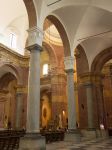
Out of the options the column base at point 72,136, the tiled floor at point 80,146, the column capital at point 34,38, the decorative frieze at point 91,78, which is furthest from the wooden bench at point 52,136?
the column capital at point 34,38

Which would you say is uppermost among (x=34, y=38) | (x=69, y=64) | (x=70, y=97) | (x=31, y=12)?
(x=31, y=12)

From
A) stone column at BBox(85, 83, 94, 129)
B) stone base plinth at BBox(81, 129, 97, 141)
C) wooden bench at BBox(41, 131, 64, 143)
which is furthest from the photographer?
stone column at BBox(85, 83, 94, 129)

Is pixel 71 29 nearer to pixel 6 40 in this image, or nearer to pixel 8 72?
pixel 6 40

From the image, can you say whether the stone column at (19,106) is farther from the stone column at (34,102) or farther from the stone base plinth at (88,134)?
the stone column at (34,102)

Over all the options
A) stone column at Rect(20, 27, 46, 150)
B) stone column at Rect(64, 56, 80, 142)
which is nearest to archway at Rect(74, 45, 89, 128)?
stone column at Rect(64, 56, 80, 142)

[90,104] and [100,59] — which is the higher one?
[100,59]

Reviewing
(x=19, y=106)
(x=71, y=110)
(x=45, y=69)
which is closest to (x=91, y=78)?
(x=71, y=110)

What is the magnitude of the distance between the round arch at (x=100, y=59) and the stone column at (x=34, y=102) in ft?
23.2

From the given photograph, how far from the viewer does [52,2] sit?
9.58 meters

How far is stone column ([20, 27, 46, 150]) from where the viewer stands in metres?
7.15

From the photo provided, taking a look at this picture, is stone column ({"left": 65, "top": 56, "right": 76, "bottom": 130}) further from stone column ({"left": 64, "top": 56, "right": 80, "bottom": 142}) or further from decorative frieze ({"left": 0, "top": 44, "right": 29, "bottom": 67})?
decorative frieze ({"left": 0, "top": 44, "right": 29, "bottom": 67})

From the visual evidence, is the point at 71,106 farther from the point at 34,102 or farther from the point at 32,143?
the point at 32,143

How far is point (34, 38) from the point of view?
8.53 metres

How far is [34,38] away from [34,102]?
280 cm
